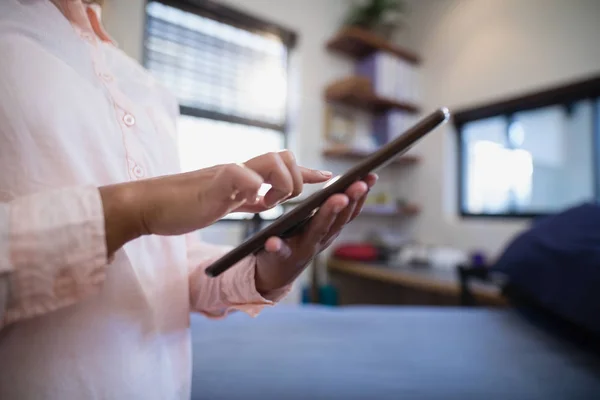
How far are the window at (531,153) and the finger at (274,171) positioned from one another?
6.35 ft

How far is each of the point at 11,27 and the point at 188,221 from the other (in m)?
0.27

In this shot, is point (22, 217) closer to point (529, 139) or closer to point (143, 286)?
point (143, 286)

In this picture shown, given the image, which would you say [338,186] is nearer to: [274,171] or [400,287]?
[274,171]

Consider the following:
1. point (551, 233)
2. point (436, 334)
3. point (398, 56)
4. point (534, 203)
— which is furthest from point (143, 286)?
point (398, 56)

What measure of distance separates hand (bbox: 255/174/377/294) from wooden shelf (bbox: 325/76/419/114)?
1764mm

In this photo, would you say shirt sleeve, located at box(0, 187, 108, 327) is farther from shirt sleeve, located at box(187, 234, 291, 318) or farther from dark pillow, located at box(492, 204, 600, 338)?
dark pillow, located at box(492, 204, 600, 338)

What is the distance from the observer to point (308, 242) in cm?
33

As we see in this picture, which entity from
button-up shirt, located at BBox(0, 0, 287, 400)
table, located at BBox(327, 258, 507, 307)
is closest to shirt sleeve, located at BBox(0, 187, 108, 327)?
button-up shirt, located at BBox(0, 0, 287, 400)

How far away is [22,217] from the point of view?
0.23 metres

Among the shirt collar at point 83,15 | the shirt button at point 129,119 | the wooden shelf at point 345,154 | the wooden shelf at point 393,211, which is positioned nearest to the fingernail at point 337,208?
the shirt button at point 129,119

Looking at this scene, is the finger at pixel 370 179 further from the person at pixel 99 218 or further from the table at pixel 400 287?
the table at pixel 400 287

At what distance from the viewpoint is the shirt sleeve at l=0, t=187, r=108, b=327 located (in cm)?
22

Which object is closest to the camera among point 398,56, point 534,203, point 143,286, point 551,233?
point 143,286

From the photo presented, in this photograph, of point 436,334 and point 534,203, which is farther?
point 534,203
